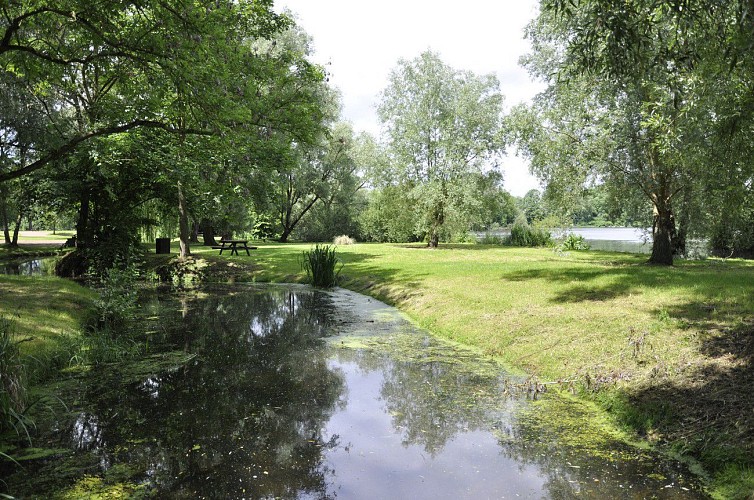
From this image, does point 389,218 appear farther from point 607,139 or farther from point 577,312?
point 577,312

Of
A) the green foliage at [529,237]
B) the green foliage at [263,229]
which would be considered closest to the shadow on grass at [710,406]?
the green foliage at [529,237]

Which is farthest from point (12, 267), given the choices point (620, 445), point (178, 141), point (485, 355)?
point (620, 445)

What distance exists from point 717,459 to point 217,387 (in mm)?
5487

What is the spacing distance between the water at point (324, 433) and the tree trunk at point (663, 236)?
11.5m

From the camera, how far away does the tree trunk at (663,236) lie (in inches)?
643

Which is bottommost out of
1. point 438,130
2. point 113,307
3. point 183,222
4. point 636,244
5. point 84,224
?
point 113,307

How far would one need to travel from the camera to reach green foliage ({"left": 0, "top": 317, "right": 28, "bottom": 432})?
4805 millimetres

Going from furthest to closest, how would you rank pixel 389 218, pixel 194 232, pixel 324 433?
pixel 389 218
pixel 194 232
pixel 324 433

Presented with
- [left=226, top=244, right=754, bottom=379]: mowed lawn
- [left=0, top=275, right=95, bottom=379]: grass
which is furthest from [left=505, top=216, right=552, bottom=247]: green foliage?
[left=0, top=275, right=95, bottom=379]: grass

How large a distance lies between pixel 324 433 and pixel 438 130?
2649 cm

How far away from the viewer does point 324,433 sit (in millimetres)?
5137

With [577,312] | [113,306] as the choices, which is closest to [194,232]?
[113,306]

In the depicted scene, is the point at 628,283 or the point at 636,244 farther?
the point at 636,244

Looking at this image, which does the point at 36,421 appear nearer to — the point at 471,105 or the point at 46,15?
the point at 46,15
